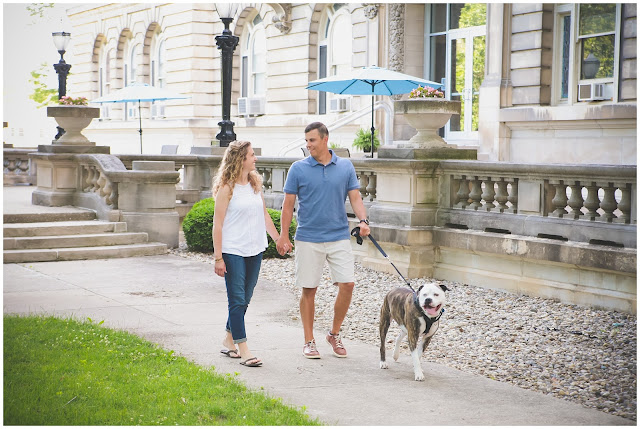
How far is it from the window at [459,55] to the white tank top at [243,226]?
16289 millimetres

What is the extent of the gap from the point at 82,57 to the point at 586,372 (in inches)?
1584

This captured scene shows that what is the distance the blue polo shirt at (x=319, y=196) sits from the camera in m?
7.67

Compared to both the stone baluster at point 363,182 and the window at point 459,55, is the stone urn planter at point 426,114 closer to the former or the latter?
the stone baluster at point 363,182

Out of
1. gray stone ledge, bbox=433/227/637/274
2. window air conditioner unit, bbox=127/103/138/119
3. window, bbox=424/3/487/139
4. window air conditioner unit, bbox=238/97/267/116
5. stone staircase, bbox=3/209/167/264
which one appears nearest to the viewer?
gray stone ledge, bbox=433/227/637/274

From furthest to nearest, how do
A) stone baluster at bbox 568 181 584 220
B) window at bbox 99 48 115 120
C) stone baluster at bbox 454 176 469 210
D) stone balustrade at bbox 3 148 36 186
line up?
window at bbox 99 48 115 120, stone balustrade at bbox 3 148 36 186, stone baluster at bbox 454 176 469 210, stone baluster at bbox 568 181 584 220

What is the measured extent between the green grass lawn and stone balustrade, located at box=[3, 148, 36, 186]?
59.2 ft

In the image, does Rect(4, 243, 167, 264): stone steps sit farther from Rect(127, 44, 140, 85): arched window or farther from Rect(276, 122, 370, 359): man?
Rect(127, 44, 140, 85): arched window

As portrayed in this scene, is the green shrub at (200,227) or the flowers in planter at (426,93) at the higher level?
the flowers in planter at (426,93)

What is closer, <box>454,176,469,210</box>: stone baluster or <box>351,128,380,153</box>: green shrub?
<box>454,176,469,210</box>: stone baluster

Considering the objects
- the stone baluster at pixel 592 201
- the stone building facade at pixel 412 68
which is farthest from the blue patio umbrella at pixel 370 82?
the stone baluster at pixel 592 201

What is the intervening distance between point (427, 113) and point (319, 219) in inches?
205

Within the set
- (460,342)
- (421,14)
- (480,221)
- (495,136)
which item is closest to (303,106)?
(421,14)

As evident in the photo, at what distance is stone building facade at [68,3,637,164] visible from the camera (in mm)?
19234

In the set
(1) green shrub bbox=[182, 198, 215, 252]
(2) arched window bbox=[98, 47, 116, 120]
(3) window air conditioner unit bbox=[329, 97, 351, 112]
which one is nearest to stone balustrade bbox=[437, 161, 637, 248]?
(1) green shrub bbox=[182, 198, 215, 252]
